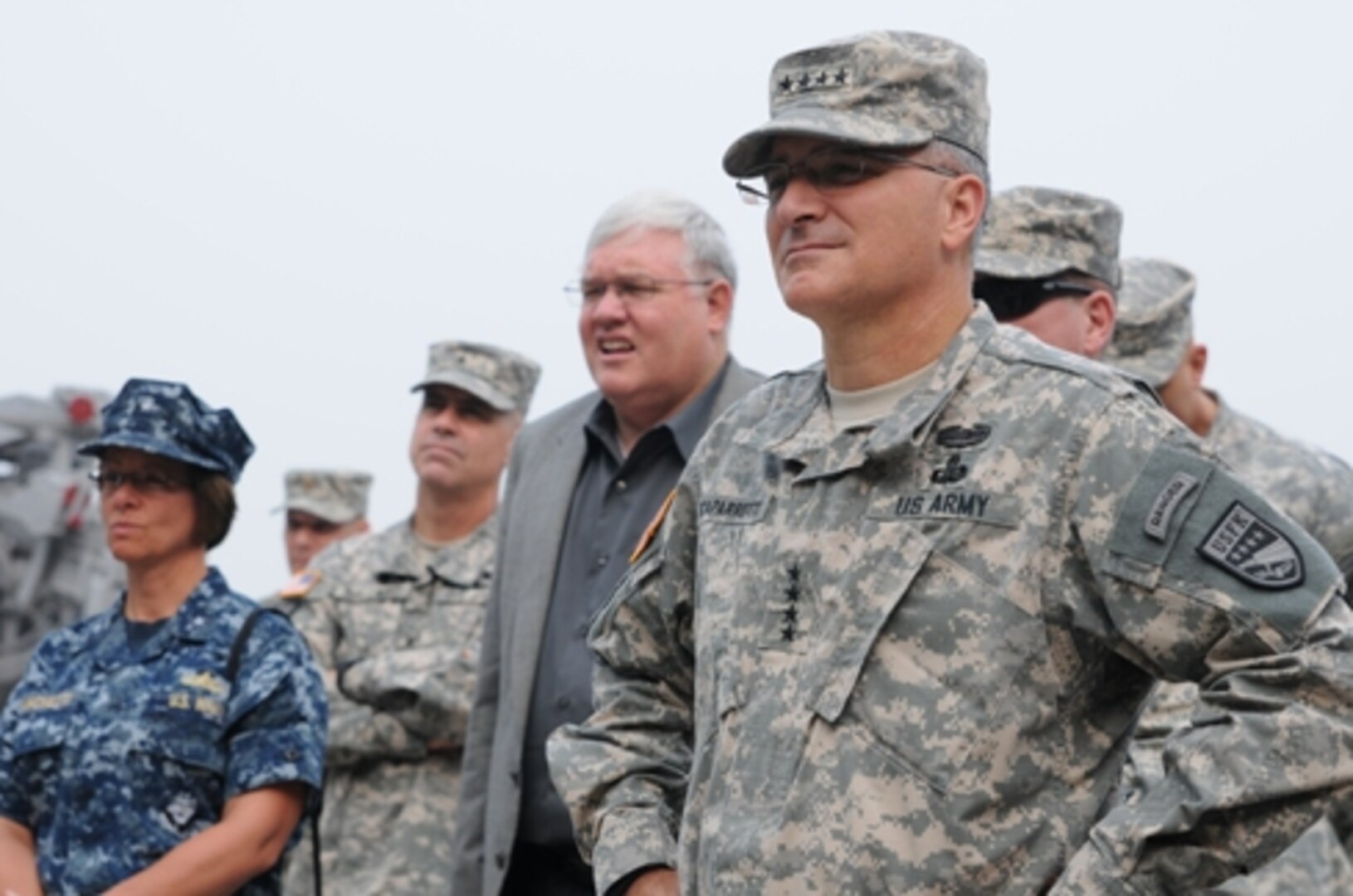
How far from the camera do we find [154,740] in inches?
211

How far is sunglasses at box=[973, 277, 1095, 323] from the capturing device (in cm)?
528

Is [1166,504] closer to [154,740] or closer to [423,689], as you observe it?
[154,740]

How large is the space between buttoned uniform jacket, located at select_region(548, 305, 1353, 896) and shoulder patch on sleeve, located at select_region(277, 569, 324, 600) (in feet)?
13.3

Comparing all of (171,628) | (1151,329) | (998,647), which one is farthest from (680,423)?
(998,647)

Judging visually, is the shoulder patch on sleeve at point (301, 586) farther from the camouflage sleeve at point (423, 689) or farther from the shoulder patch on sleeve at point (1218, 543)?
the shoulder patch on sleeve at point (1218, 543)

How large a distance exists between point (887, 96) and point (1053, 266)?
1700mm

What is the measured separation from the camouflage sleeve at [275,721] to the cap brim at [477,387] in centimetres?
237

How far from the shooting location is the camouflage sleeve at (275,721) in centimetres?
539

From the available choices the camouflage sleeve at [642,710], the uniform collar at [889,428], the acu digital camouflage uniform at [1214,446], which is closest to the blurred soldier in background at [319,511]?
the acu digital camouflage uniform at [1214,446]

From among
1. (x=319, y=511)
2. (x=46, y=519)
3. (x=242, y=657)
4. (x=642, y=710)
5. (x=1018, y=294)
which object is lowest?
(x=46, y=519)

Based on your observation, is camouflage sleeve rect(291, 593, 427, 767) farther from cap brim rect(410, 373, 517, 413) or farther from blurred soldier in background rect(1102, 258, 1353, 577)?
blurred soldier in background rect(1102, 258, 1353, 577)

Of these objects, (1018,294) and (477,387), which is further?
(477,387)

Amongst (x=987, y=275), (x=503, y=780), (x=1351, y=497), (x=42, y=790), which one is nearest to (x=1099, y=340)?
(x=987, y=275)

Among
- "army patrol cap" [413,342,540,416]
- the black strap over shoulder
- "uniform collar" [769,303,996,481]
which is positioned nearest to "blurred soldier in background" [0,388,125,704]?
"army patrol cap" [413,342,540,416]
